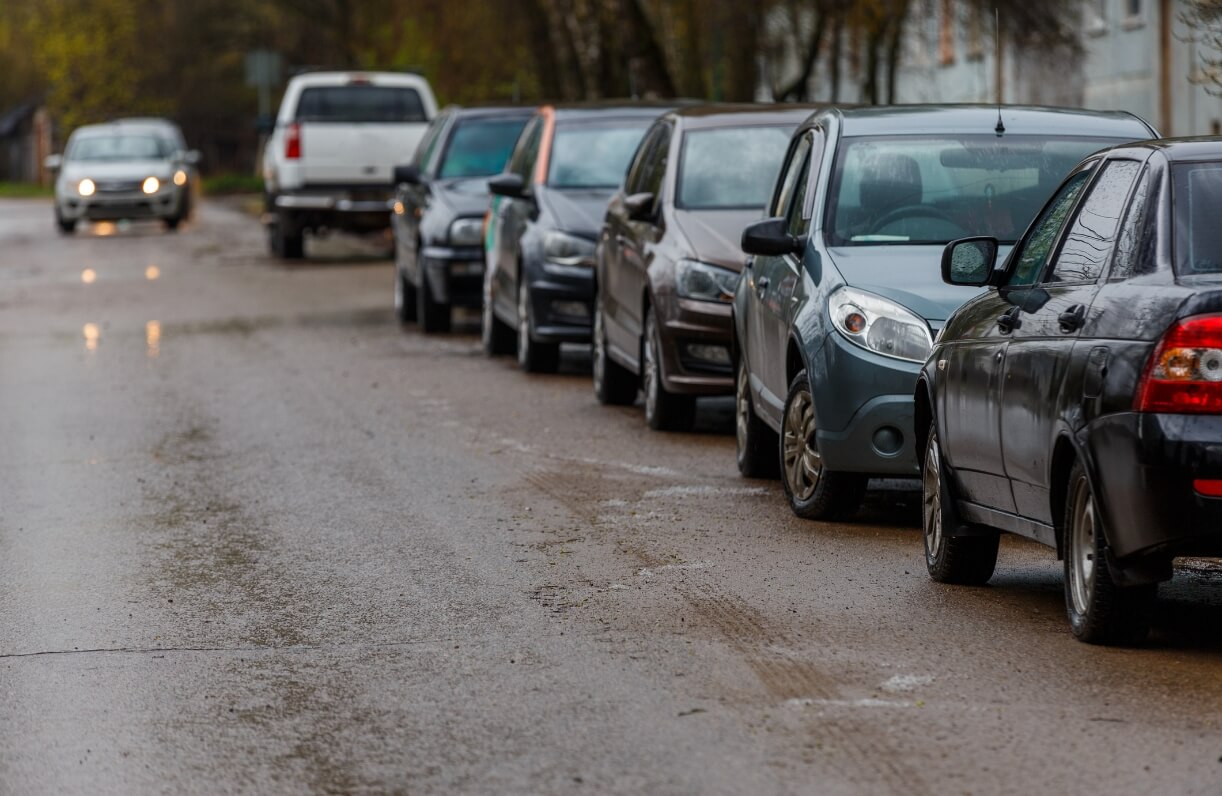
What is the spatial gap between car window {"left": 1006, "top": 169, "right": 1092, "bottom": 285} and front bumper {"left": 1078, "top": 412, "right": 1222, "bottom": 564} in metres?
1.19

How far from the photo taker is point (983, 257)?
7.89m

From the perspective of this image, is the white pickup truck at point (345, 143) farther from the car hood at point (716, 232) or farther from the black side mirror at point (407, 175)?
the car hood at point (716, 232)

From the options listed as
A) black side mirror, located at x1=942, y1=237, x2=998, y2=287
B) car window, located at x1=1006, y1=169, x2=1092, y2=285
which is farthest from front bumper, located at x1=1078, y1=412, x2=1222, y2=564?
black side mirror, located at x1=942, y1=237, x2=998, y2=287

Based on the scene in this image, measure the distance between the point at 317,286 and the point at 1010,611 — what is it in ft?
70.3

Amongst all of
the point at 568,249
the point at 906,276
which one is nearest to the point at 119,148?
the point at 568,249

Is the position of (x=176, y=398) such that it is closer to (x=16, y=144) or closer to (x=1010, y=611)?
(x=1010, y=611)

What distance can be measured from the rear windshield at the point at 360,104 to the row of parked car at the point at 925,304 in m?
13.0

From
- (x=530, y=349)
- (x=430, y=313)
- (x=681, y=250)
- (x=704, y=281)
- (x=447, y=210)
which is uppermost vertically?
(x=681, y=250)

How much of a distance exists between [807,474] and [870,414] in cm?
69

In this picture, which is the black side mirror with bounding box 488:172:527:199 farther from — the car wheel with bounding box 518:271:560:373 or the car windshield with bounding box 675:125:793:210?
the car windshield with bounding box 675:125:793:210

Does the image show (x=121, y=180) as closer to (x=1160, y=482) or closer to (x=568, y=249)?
(x=568, y=249)

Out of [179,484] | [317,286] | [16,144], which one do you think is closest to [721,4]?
[317,286]

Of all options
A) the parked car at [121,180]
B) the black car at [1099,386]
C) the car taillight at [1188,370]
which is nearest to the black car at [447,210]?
the black car at [1099,386]

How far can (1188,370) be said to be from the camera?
637 centimetres
